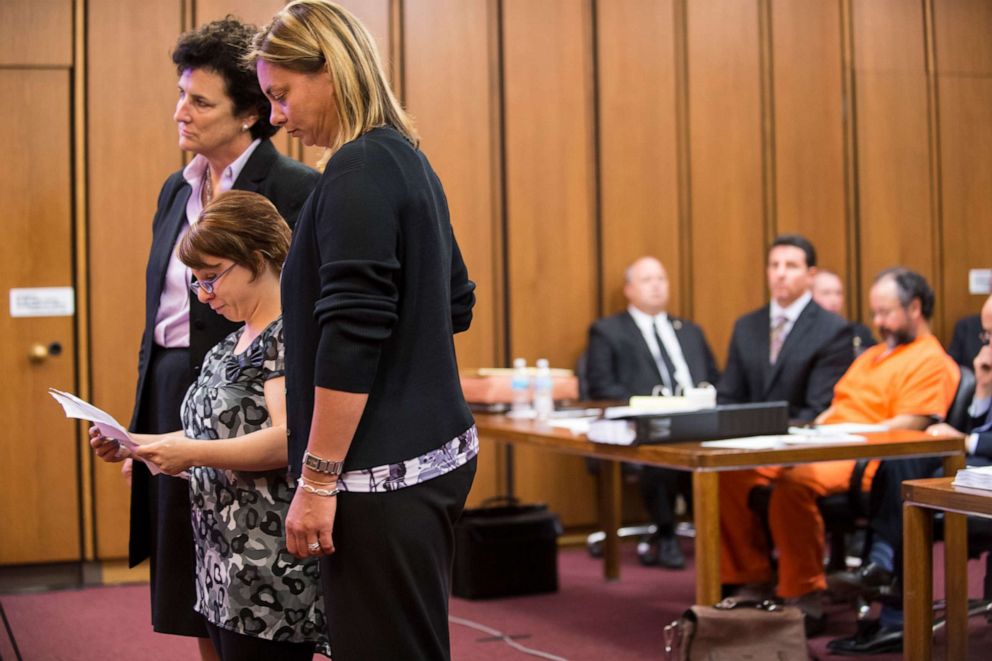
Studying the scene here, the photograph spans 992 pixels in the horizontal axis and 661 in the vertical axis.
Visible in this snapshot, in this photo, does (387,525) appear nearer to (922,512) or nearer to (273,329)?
(273,329)

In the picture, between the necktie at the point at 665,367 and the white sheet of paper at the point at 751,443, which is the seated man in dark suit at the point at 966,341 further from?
the white sheet of paper at the point at 751,443

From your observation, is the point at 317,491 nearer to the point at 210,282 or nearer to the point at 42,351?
the point at 210,282

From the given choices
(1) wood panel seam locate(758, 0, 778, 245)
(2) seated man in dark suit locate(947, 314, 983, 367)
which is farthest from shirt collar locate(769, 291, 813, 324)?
(2) seated man in dark suit locate(947, 314, 983, 367)

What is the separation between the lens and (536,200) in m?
6.50

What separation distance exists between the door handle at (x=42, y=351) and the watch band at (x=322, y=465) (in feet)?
14.3

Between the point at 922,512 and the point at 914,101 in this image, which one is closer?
the point at 922,512

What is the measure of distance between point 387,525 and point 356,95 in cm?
67

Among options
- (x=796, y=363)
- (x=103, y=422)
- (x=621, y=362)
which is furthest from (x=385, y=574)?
(x=621, y=362)

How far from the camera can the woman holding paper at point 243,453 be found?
210cm

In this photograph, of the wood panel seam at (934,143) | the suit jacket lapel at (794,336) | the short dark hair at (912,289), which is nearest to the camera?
the short dark hair at (912,289)

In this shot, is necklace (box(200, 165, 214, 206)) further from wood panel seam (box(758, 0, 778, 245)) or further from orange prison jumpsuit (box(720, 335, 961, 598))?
wood panel seam (box(758, 0, 778, 245))

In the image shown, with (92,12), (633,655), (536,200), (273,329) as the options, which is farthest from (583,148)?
(273,329)

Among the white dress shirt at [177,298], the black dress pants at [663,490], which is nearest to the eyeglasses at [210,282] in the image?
the white dress shirt at [177,298]

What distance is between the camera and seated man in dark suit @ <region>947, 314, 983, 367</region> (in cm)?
692
